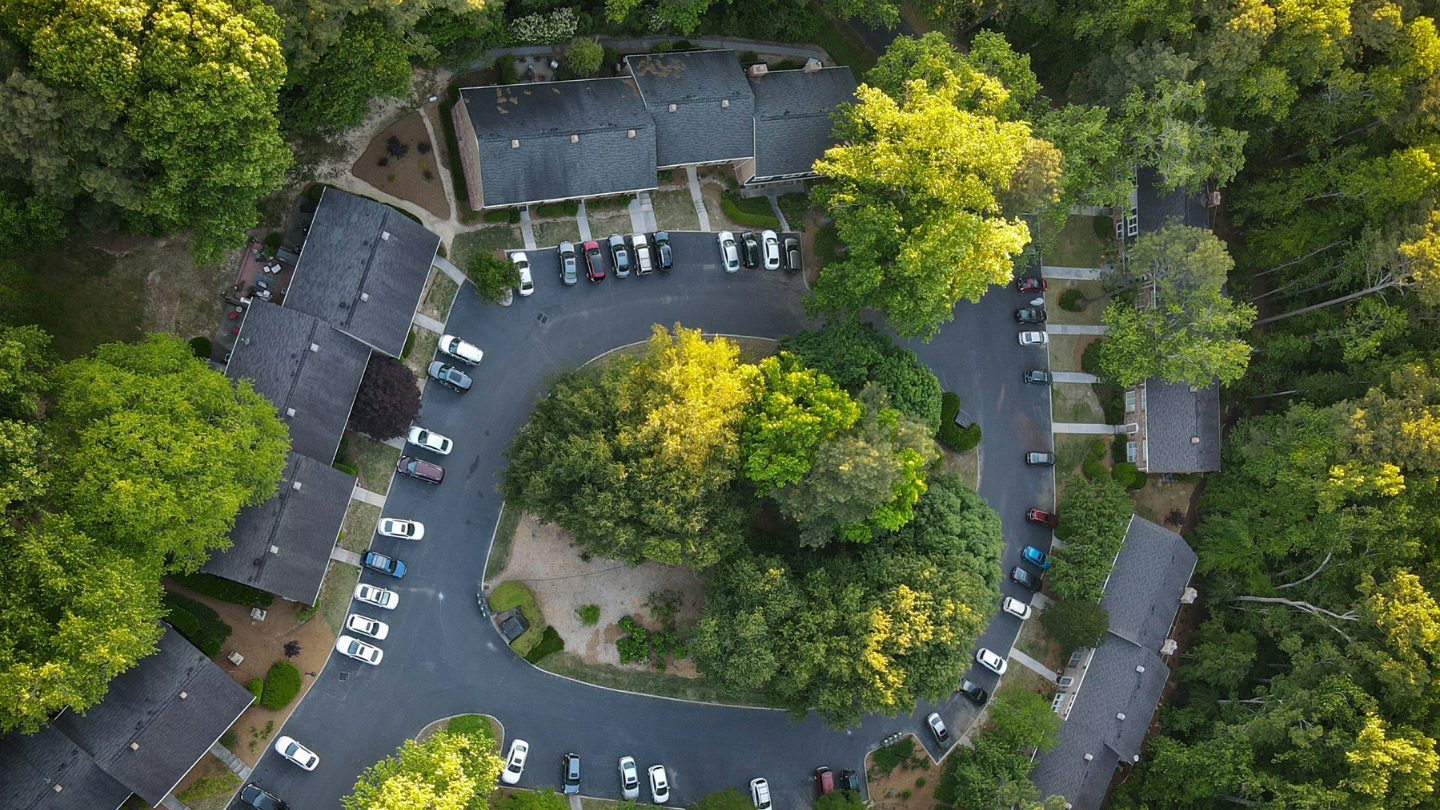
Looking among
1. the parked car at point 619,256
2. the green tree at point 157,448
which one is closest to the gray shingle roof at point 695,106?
the parked car at point 619,256

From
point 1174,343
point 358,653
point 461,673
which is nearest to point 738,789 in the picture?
point 461,673

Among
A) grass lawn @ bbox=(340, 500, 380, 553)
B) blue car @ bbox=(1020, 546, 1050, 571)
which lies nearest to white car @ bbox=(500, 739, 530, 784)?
grass lawn @ bbox=(340, 500, 380, 553)

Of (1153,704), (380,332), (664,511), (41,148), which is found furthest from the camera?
(1153,704)

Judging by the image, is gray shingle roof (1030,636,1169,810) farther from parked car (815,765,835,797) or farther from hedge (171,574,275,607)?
hedge (171,574,275,607)

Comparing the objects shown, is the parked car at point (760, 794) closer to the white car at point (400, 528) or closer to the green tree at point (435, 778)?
the green tree at point (435, 778)

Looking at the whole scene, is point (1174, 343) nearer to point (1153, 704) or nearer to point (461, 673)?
point (1153, 704)

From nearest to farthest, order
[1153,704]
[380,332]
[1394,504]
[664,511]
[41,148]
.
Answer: [41,148] < [664,511] < [380,332] < [1394,504] < [1153,704]

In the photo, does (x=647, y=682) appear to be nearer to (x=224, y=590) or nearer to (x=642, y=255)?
(x=224, y=590)
